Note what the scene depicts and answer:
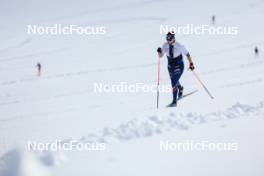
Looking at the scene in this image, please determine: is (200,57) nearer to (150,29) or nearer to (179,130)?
(150,29)

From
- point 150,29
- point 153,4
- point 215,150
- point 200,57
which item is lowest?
point 215,150

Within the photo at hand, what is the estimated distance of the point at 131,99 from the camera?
1512 cm

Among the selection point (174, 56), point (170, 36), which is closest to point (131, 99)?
point (174, 56)

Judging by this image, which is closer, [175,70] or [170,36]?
[170,36]

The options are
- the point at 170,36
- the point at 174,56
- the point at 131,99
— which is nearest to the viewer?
the point at 170,36

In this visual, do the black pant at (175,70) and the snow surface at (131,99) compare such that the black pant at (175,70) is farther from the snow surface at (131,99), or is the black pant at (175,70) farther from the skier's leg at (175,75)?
the snow surface at (131,99)

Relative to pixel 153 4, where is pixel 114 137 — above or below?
below

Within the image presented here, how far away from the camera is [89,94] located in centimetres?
1848

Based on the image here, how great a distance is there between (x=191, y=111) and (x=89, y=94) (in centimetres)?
928

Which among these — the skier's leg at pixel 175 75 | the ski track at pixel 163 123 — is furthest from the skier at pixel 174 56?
the ski track at pixel 163 123

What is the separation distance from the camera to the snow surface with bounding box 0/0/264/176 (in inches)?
290

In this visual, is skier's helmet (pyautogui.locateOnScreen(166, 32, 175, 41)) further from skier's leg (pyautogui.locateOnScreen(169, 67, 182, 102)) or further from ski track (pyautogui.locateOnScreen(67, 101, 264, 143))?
ski track (pyautogui.locateOnScreen(67, 101, 264, 143))

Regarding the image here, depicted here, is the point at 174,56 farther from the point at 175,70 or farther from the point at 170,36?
the point at 170,36

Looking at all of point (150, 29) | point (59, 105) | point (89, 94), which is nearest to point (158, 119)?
point (59, 105)
